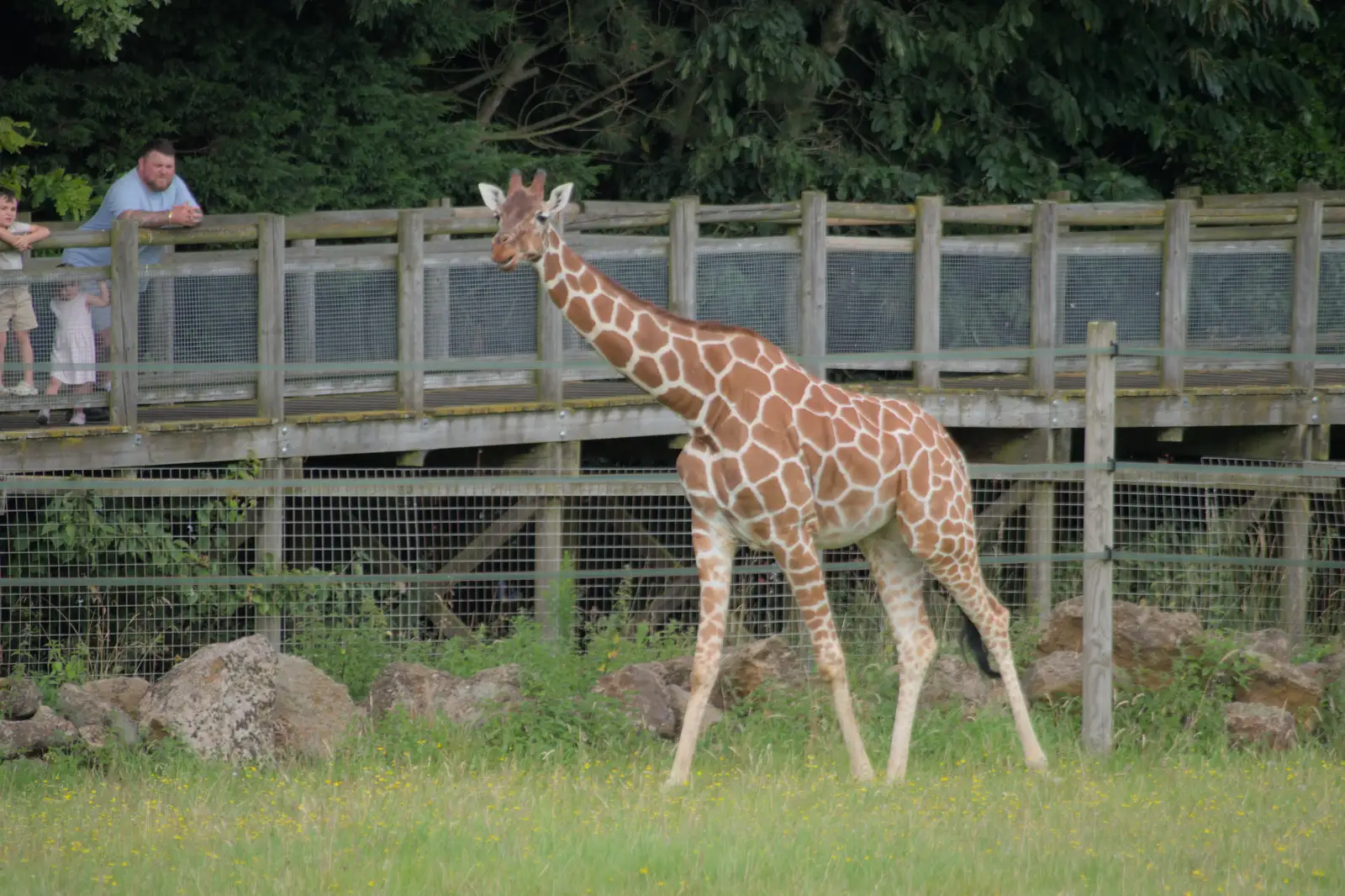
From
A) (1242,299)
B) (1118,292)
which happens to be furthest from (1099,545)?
(1242,299)

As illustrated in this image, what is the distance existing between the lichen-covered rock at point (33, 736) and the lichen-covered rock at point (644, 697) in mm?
2329

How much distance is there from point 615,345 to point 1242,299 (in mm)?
8091

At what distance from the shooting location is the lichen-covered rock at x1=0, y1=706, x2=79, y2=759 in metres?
8.35

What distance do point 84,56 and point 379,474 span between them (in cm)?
540

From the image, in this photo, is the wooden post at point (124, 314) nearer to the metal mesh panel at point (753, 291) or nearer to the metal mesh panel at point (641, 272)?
the metal mesh panel at point (641, 272)

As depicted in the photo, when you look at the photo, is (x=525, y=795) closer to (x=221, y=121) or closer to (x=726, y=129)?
(x=221, y=121)

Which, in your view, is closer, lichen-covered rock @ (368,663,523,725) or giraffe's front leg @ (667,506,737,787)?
giraffe's front leg @ (667,506,737,787)

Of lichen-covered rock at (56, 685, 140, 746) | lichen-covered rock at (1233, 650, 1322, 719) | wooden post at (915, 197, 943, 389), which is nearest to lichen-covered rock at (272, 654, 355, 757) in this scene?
lichen-covered rock at (56, 685, 140, 746)

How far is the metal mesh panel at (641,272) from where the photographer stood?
44.1ft

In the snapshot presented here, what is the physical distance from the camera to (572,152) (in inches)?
770

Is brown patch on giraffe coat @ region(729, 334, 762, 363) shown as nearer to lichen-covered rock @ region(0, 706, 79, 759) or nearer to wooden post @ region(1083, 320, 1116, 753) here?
wooden post @ region(1083, 320, 1116, 753)

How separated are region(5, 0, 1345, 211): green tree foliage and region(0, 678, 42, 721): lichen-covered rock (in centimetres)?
816

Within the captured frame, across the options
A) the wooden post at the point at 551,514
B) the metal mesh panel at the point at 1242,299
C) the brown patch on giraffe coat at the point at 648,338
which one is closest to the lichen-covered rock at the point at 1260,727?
the brown patch on giraffe coat at the point at 648,338

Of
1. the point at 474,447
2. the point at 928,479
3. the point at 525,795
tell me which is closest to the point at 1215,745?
the point at 928,479
